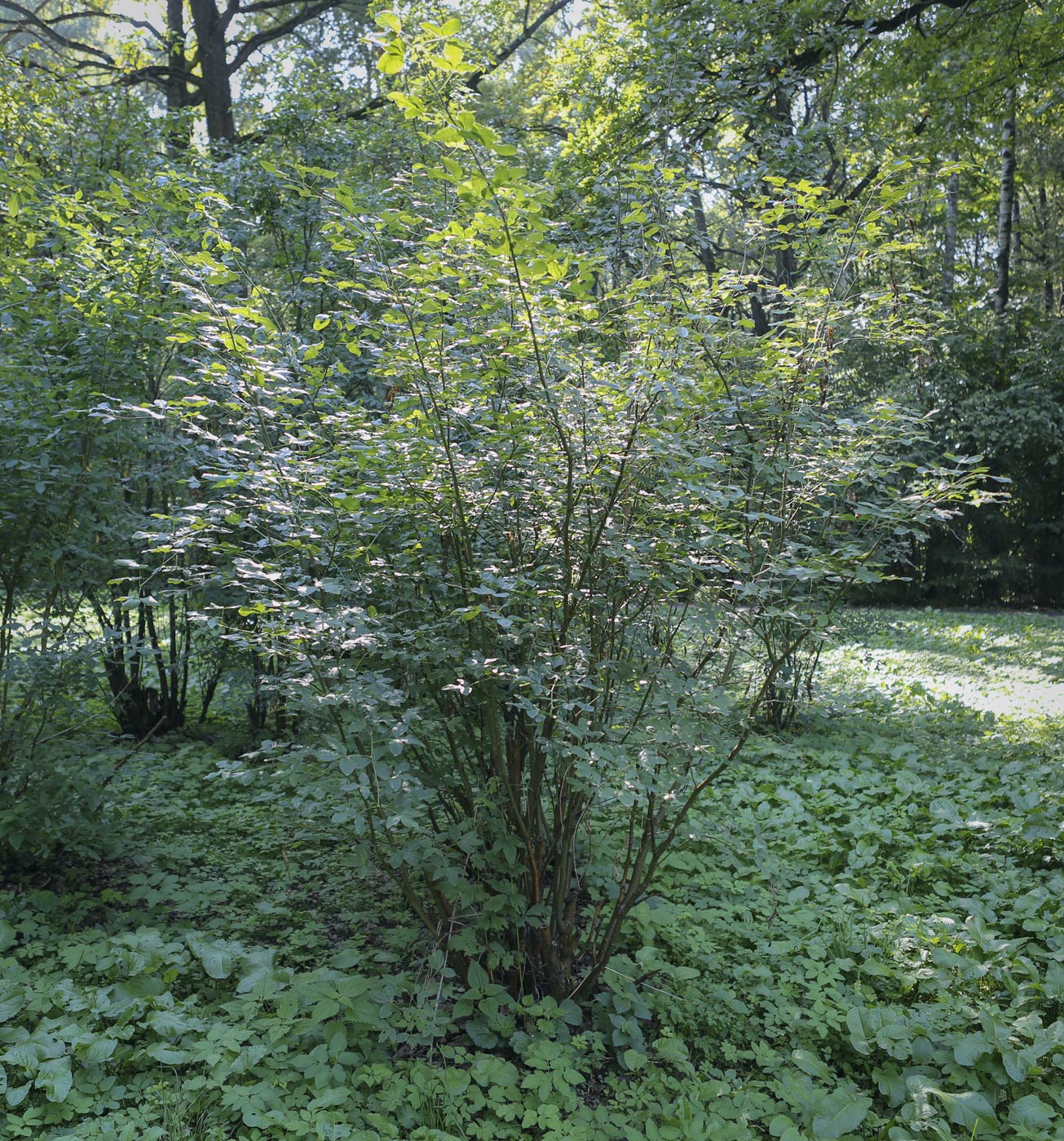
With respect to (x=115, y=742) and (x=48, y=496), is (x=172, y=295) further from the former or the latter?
(x=115, y=742)

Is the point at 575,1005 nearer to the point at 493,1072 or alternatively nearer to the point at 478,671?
the point at 493,1072

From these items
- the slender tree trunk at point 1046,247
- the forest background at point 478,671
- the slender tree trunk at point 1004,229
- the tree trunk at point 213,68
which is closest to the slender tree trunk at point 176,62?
the tree trunk at point 213,68

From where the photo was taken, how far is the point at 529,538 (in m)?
2.72

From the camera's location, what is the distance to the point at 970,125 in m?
7.04

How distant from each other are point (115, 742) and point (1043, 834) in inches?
197

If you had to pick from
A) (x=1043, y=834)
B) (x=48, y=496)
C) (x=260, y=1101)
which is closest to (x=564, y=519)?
(x=260, y=1101)

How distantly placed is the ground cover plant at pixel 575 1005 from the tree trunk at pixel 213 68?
26.0 ft

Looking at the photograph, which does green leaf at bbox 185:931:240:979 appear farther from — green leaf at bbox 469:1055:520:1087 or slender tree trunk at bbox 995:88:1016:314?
slender tree trunk at bbox 995:88:1016:314

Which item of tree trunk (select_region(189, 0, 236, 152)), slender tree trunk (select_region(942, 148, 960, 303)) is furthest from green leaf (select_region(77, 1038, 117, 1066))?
slender tree trunk (select_region(942, 148, 960, 303))

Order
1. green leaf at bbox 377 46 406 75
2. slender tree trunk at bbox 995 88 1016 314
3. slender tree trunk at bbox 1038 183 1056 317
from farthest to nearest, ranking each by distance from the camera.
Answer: slender tree trunk at bbox 1038 183 1056 317
slender tree trunk at bbox 995 88 1016 314
green leaf at bbox 377 46 406 75

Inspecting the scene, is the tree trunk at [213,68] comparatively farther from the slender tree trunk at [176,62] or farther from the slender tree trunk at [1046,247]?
the slender tree trunk at [1046,247]

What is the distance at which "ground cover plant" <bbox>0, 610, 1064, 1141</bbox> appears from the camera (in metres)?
2.18

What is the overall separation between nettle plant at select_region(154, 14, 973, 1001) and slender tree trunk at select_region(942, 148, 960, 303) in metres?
11.3

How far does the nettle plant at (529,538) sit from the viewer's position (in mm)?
2244
